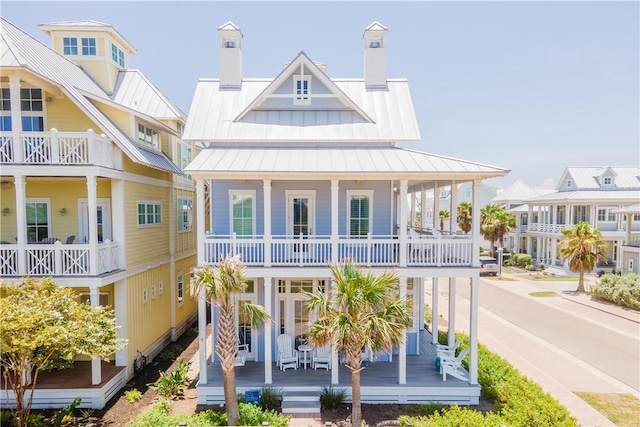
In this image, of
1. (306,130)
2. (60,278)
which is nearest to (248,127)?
(306,130)

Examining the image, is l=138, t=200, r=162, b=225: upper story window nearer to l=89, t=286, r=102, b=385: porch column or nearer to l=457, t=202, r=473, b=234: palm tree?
l=89, t=286, r=102, b=385: porch column

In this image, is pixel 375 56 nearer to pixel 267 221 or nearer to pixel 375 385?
pixel 267 221

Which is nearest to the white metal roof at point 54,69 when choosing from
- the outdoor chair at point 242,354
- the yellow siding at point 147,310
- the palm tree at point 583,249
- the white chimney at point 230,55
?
the yellow siding at point 147,310

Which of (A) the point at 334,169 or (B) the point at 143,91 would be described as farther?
(B) the point at 143,91

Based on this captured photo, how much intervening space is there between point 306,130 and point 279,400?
1007 cm

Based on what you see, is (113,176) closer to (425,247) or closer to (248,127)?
(248,127)

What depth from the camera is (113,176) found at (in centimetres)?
1237

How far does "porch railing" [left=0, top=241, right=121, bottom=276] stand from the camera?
37.0ft

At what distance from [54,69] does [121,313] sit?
9509 millimetres

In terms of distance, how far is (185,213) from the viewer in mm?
19594

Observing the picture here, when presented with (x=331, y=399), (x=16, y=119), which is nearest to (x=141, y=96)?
(x=16, y=119)

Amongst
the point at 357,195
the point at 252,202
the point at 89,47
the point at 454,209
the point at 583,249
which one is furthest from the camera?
the point at 583,249

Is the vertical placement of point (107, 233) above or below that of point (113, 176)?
below

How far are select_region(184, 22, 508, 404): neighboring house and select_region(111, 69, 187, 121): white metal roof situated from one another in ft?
9.14
